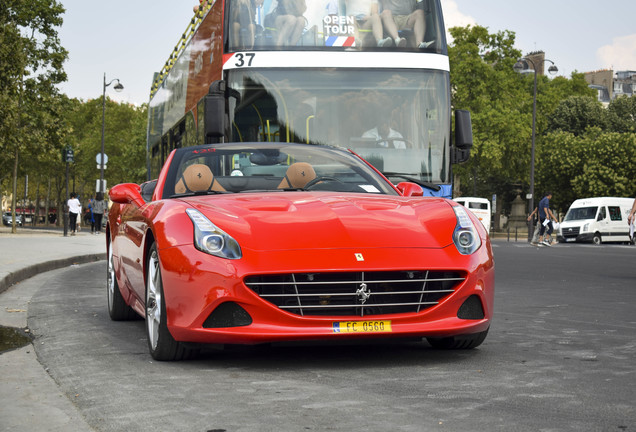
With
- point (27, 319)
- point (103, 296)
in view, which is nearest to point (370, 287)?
point (27, 319)

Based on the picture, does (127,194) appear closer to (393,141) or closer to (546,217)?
(393,141)

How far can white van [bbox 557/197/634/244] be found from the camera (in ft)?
147

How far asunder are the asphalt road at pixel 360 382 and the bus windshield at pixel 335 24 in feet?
19.9

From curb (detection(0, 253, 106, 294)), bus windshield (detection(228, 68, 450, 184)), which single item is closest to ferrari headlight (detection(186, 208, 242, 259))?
curb (detection(0, 253, 106, 294))

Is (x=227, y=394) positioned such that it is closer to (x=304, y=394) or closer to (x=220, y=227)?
(x=304, y=394)

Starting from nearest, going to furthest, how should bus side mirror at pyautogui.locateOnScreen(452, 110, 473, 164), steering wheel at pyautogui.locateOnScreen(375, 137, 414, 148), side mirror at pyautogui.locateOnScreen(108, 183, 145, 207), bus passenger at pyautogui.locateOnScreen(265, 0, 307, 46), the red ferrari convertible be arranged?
the red ferrari convertible < side mirror at pyautogui.locateOnScreen(108, 183, 145, 207) < bus side mirror at pyautogui.locateOnScreen(452, 110, 473, 164) < steering wheel at pyautogui.locateOnScreen(375, 137, 414, 148) < bus passenger at pyautogui.locateOnScreen(265, 0, 307, 46)

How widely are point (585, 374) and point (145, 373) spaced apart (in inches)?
93.5

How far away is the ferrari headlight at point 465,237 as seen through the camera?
18.7ft

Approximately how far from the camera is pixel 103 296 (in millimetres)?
11172

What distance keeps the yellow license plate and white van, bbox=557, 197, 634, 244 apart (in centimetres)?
4086

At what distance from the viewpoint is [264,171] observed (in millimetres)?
7133

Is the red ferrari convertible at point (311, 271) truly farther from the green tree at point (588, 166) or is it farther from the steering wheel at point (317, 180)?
the green tree at point (588, 166)

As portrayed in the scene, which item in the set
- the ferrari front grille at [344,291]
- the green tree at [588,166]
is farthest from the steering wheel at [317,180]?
the green tree at [588,166]

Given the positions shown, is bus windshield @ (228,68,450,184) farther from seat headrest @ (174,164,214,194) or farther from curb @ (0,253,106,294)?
seat headrest @ (174,164,214,194)
